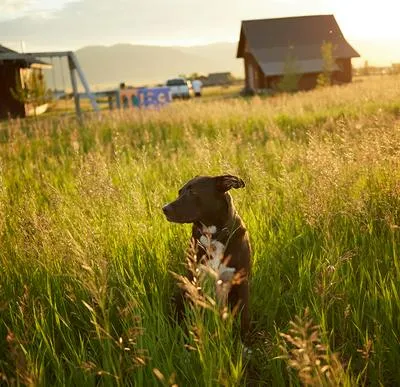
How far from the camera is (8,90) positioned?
25.2 meters

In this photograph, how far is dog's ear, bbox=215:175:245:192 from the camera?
2.73m

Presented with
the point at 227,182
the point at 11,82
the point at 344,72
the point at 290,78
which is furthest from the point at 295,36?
the point at 227,182

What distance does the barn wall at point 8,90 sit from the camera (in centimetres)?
2486

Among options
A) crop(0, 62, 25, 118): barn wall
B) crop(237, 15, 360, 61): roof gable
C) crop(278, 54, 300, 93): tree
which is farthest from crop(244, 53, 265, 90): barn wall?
crop(0, 62, 25, 118): barn wall

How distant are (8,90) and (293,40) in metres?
25.2

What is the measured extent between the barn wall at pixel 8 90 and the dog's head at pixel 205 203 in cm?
2449

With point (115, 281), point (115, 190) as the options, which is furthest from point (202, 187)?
point (115, 190)

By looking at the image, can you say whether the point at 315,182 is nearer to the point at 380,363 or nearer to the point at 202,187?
the point at 202,187

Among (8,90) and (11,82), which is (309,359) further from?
(8,90)

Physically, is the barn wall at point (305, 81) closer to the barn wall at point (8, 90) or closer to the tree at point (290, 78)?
the tree at point (290, 78)

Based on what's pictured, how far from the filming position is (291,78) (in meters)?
Answer: 31.3

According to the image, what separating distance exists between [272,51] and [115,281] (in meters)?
38.4

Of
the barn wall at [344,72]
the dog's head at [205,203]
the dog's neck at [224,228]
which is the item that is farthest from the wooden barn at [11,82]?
the barn wall at [344,72]

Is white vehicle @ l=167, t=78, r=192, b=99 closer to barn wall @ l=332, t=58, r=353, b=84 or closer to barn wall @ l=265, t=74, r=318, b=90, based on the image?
barn wall @ l=265, t=74, r=318, b=90
